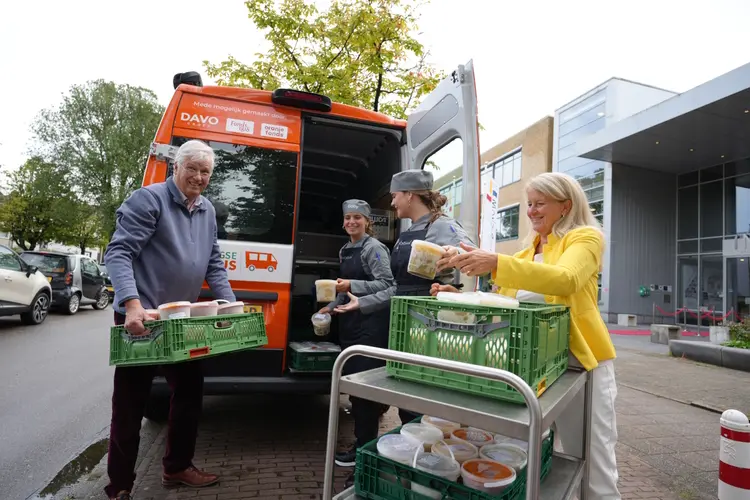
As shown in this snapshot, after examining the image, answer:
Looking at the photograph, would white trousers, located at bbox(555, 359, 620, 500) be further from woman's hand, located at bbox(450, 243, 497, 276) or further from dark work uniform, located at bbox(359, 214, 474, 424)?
dark work uniform, located at bbox(359, 214, 474, 424)

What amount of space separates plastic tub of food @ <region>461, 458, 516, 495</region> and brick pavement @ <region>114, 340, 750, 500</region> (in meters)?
1.75

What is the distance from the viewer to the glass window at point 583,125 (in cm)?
2108

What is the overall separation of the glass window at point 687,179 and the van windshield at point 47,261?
22.7m

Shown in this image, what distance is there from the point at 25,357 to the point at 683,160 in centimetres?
2131

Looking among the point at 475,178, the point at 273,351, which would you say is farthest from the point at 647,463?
the point at 273,351

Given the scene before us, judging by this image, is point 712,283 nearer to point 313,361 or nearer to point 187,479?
point 313,361

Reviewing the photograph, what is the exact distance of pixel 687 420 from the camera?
18.4 feet

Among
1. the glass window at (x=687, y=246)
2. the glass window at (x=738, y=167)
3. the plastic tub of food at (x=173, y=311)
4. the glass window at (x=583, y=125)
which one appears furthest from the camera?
the glass window at (x=583, y=125)

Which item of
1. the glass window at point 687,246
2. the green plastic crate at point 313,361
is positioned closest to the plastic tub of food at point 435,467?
the green plastic crate at point 313,361

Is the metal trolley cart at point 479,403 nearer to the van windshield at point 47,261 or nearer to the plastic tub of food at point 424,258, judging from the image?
the plastic tub of food at point 424,258

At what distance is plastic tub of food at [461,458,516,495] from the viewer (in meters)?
Result: 1.60

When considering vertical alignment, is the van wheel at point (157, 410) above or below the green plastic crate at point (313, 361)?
below

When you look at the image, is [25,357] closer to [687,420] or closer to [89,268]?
[89,268]

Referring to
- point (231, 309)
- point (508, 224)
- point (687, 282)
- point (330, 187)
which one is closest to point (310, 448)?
point (231, 309)
